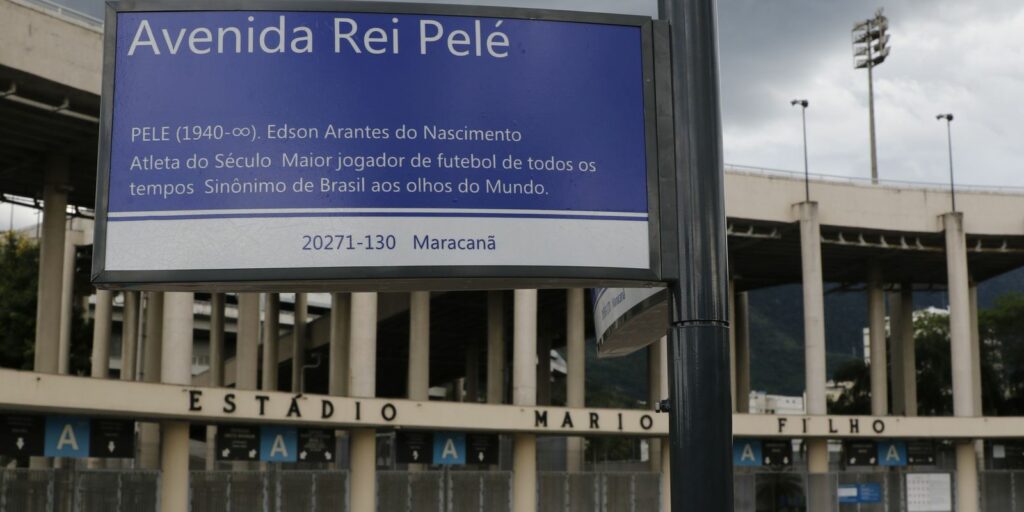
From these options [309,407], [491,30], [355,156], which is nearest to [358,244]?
[355,156]

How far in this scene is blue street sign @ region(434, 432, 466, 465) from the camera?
41.5 m

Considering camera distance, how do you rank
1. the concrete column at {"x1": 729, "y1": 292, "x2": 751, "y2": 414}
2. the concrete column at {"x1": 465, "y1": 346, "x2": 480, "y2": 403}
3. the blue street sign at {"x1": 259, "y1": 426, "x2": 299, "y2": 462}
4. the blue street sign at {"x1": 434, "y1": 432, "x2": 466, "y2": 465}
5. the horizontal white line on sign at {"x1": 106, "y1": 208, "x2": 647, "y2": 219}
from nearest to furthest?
the horizontal white line on sign at {"x1": 106, "y1": 208, "x2": 647, "y2": 219} < the blue street sign at {"x1": 259, "y1": 426, "x2": 299, "y2": 462} < the blue street sign at {"x1": 434, "y1": 432, "x2": 466, "y2": 465} < the concrete column at {"x1": 729, "y1": 292, "x2": 751, "y2": 414} < the concrete column at {"x1": 465, "y1": 346, "x2": 480, "y2": 403}

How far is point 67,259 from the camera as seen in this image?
6506cm

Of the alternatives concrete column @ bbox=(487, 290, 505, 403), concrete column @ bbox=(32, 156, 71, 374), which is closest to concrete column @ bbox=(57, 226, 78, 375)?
concrete column @ bbox=(32, 156, 71, 374)

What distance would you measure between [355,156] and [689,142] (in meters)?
1.93

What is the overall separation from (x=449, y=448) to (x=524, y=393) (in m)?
4.17

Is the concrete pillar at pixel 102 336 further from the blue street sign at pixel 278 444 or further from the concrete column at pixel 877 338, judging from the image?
the concrete column at pixel 877 338

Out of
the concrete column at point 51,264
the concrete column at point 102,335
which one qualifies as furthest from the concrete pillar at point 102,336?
the concrete column at point 51,264

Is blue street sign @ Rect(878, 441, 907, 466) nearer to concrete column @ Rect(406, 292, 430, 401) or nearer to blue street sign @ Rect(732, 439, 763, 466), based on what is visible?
blue street sign @ Rect(732, 439, 763, 466)

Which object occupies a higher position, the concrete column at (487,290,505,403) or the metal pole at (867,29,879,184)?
the metal pole at (867,29,879,184)

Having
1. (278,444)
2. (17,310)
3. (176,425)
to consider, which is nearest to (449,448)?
(278,444)

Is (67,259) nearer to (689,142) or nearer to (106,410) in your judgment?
A: (106,410)

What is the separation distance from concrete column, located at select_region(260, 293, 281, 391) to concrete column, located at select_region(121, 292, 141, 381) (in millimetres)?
6421

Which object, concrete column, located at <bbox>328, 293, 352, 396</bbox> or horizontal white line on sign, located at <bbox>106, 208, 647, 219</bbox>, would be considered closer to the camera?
horizontal white line on sign, located at <bbox>106, 208, 647, 219</bbox>
